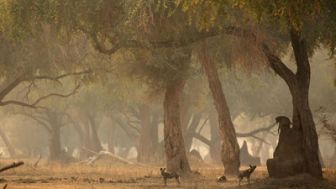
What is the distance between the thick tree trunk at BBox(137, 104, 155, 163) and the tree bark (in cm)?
3050

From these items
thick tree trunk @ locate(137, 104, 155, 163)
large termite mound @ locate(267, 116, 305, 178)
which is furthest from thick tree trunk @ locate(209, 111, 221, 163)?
large termite mound @ locate(267, 116, 305, 178)

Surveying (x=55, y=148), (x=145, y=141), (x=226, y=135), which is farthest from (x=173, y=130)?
(x=55, y=148)

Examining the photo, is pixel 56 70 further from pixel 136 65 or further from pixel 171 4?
pixel 171 4

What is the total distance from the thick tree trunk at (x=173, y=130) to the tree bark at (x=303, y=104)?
8.36 m

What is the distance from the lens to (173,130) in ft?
96.0

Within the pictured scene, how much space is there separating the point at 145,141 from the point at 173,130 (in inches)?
1000

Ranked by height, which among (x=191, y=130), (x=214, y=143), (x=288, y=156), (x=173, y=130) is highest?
(x=191, y=130)

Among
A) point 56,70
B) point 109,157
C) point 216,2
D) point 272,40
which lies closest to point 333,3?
point 216,2

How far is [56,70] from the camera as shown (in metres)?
36.2

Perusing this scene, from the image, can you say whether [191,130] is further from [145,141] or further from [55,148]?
[55,148]

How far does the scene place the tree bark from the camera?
67.9ft

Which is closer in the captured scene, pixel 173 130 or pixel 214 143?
pixel 173 130

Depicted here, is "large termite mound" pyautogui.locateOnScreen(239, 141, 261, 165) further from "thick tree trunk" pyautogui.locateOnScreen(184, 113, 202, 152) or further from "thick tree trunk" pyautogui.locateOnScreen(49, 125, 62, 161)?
"thick tree trunk" pyautogui.locateOnScreen(49, 125, 62, 161)

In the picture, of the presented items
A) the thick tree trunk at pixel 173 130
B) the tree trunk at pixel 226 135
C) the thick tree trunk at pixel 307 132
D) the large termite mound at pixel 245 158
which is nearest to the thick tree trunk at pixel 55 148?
the large termite mound at pixel 245 158
